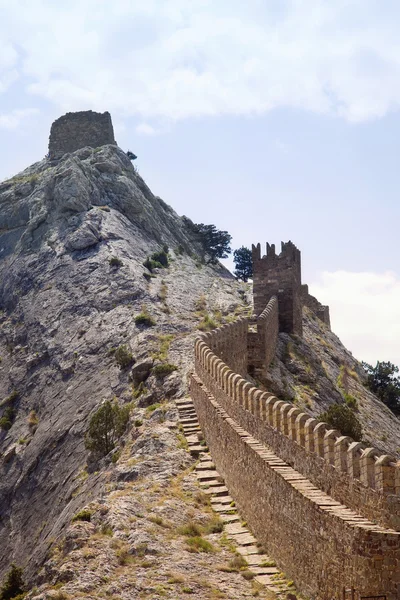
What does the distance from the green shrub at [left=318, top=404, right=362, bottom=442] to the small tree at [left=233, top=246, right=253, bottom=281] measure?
4587 centimetres

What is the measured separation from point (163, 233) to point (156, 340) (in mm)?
27748

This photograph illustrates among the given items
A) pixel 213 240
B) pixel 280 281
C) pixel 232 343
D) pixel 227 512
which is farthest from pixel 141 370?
pixel 213 240

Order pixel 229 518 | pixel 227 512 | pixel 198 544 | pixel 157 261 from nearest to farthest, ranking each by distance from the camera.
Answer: pixel 198 544
pixel 229 518
pixel 227 512
pixel 157 261

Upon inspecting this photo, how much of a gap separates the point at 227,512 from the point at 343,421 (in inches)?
620

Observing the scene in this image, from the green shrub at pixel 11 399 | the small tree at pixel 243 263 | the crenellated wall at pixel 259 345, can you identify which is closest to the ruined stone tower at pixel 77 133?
the small tree at pixel 243 263

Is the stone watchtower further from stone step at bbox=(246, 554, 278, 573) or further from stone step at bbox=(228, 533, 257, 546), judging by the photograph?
stone step at bbox=(246, 554, 278, 573)

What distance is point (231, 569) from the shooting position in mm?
19594

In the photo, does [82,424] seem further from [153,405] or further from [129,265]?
[129,265]

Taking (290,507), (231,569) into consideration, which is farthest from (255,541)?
(290,507)

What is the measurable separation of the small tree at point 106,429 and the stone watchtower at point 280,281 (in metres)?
15.8

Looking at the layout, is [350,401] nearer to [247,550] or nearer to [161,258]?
[161,258]

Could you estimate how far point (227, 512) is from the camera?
23859mm

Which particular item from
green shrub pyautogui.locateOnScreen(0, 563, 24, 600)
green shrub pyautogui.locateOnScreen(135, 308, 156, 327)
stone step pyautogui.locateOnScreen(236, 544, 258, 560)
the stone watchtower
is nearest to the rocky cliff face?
green shrub pyautogui.locateOnScreen(135, 308, 156, 327)

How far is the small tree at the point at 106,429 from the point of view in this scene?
121 feet
